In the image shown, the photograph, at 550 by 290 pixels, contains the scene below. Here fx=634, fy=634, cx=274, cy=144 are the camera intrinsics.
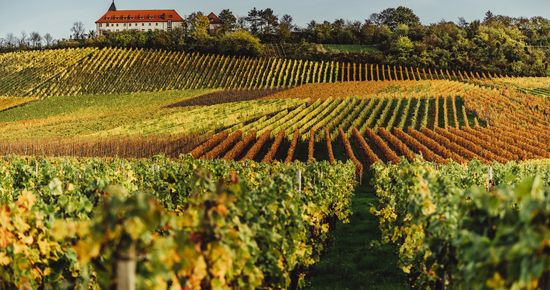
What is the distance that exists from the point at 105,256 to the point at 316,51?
93426 millimetres

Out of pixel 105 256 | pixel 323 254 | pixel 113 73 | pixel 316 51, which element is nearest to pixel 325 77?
pixel 316 51

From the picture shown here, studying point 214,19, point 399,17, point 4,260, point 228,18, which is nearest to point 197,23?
point 228,18

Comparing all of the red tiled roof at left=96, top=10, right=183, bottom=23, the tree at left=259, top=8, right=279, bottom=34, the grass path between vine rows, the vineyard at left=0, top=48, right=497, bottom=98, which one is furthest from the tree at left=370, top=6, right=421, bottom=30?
the grass path between vine rows

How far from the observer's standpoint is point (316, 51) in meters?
98.5

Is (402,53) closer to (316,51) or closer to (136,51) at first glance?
(316,51)

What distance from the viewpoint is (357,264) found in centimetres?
1380

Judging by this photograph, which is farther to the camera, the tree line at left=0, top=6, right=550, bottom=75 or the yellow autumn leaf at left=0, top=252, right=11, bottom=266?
the tree line at left=0, top=6, right=550, bottom=75

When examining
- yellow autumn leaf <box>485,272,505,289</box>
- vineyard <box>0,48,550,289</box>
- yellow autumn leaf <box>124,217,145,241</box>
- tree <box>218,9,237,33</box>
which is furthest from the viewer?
tree <box>218,9,237,33</box>

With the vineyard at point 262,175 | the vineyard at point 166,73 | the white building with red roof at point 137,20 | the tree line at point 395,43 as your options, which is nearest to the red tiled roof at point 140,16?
the white building with red roof at point 137,20

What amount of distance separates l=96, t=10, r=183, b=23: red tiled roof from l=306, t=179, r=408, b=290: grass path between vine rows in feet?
525

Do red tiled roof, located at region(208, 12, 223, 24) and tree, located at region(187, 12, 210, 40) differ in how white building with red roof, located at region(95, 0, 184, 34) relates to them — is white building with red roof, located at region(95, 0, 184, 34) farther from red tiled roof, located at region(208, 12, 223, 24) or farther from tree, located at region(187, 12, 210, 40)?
tree, located at region(187, 12, 210, 40)

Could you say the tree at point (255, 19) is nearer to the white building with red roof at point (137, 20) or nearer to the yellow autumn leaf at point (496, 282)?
the white building with red roof at point (137, 20)

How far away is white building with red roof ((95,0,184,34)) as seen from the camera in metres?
173

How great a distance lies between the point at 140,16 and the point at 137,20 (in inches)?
60.2
